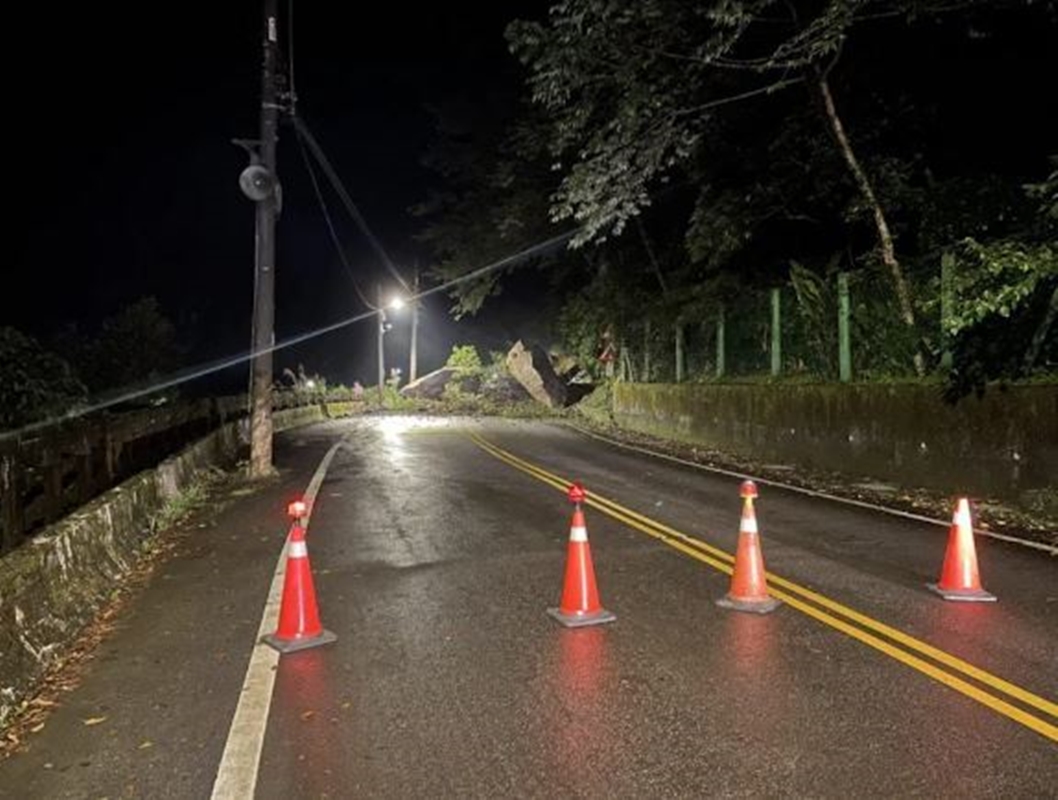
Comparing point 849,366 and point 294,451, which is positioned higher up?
point 849,366

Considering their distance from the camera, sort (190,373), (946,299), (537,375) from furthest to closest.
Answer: (537,375) < (190,373) < (946,299)

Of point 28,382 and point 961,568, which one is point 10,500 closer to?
point 28,382

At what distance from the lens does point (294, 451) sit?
2200cm

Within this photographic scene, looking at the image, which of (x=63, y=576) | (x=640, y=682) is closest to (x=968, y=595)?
(x=640, y=682)

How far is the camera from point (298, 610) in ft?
21.3

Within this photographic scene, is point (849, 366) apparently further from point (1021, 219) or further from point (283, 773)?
point (283, 773)

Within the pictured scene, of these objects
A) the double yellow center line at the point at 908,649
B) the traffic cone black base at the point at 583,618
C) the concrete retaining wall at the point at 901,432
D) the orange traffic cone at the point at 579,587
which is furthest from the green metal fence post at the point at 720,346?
the traffic cone black base at the point at 583,618

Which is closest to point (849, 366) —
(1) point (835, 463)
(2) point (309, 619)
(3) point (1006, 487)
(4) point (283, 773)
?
(1) point (835, 463)

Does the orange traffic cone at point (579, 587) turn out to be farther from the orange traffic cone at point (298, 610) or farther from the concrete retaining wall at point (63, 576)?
the concrete retaining wall at point (63, 576)

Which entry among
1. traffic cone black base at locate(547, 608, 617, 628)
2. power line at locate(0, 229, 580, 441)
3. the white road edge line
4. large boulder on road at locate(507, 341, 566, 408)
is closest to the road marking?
traffic cone black base at locate(547, 608, 617, 628)

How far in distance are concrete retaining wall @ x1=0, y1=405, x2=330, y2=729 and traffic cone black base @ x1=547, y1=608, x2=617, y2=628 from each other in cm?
325

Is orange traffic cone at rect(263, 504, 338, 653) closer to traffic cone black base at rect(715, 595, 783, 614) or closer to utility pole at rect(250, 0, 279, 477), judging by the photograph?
traffic cone black base at rect(715, 595, 783, 614)

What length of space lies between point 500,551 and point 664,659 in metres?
3.65

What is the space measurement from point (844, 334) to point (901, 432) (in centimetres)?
279
